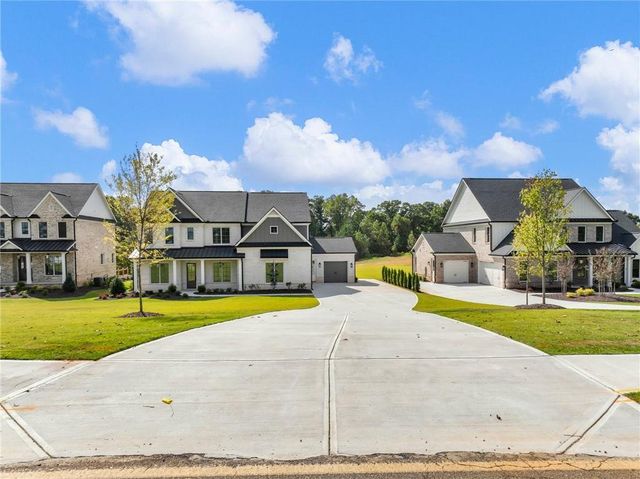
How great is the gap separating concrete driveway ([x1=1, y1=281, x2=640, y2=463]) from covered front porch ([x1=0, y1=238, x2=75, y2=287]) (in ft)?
Answer: 97.0

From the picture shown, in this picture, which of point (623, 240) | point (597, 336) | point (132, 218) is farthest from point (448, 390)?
point (623, 240)

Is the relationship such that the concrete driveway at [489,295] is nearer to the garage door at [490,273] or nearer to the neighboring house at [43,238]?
the garage door at [490,273]

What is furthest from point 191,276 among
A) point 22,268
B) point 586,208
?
point 586,208

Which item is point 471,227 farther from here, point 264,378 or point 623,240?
point 264,378

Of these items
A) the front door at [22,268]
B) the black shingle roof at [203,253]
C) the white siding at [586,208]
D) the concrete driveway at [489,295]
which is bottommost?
the concrete driveway at [489,295]

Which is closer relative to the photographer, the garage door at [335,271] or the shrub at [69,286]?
the shrub at [69,286]

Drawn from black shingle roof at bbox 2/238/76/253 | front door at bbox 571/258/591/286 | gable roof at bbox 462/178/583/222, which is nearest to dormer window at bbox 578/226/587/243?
front door at bbox 571/258/591/286

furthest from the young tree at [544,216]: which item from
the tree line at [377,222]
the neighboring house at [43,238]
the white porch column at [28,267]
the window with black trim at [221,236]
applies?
the tree line at [377,222]

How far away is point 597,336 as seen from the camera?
1208 centimetres

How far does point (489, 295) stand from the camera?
99.6ft

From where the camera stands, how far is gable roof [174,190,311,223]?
35594 mm

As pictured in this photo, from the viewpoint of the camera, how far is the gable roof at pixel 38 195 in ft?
118

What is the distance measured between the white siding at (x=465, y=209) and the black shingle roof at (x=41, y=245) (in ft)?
122

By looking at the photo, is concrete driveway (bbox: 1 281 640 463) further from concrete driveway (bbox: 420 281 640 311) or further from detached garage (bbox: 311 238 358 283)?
detached garage (bbox: 311 238 358 283)
